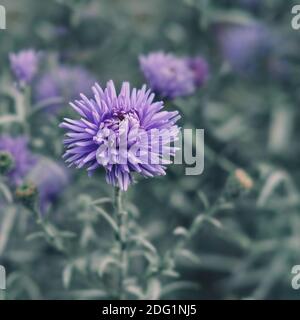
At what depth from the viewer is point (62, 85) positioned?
1.16 meters

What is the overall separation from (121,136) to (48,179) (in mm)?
410

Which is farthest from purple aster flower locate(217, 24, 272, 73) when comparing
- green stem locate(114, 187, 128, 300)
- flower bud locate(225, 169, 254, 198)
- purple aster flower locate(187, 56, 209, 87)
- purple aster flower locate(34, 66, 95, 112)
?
green stem locate(114, 187, 128, 300)

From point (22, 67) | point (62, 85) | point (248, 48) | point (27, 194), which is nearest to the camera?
point (27, 194)

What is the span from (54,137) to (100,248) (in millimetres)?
258

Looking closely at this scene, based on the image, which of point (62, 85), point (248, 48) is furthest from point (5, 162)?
point (248, 48)

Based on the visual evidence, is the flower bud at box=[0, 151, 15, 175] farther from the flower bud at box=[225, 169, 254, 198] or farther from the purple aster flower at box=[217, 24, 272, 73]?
the purple aster flower at box=[217, 24, 272, 73]

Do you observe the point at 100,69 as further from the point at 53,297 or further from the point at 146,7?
the point at 53,297

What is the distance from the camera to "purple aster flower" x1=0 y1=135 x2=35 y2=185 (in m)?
1.01

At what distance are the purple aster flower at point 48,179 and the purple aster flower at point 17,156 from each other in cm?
2

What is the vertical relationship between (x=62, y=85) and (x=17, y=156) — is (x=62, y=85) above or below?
above

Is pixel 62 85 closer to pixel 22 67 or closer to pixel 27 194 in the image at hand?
pixel 22 67

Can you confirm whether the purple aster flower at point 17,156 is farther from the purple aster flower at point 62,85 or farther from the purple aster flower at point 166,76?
the purple aster flower at point 166,76

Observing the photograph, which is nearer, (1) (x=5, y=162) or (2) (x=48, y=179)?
(1) (x=5, y=162)

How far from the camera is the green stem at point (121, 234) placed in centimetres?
81
